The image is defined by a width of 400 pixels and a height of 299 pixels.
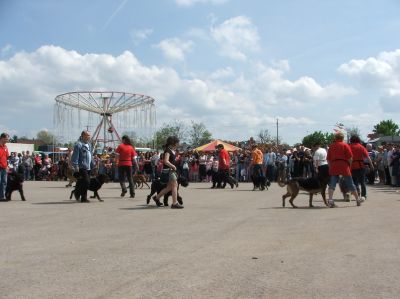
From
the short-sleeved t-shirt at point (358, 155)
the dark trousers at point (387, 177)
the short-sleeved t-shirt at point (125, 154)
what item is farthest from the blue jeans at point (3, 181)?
the dark trousers at point (387, 177)

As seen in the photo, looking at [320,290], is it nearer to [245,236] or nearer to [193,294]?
[193,294]

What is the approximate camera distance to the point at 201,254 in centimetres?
661

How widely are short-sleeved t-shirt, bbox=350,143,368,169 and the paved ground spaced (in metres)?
2.45

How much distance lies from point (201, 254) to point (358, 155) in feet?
27.4

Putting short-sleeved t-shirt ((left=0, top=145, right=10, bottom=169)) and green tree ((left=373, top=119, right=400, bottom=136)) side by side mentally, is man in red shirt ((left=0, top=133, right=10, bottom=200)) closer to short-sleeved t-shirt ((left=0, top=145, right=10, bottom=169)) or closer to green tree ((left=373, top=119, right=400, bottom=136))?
short-sleeved t-shirt ((left=0, top=145, right=10, bottom=169))

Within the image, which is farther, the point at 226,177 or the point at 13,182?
the point at 226,177

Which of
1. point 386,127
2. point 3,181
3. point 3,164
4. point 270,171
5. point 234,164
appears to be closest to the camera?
point 3,164

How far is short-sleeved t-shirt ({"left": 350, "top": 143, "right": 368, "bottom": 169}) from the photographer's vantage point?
1359 centimetres

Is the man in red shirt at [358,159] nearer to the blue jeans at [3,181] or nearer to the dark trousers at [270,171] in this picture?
the blue jeans at [3,181]

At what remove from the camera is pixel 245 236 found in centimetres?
804

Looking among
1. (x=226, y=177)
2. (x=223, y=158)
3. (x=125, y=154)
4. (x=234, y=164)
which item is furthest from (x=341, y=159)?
(x=234, y=164)

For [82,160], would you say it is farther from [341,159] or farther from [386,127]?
[386,127]

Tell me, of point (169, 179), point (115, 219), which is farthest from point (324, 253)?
point (169, 179)

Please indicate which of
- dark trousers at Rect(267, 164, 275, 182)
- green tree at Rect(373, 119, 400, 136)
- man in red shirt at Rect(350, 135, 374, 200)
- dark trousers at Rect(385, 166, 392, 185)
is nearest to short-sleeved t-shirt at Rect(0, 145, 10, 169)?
man in red shirt at Rect(350, 135, 374, 200)
